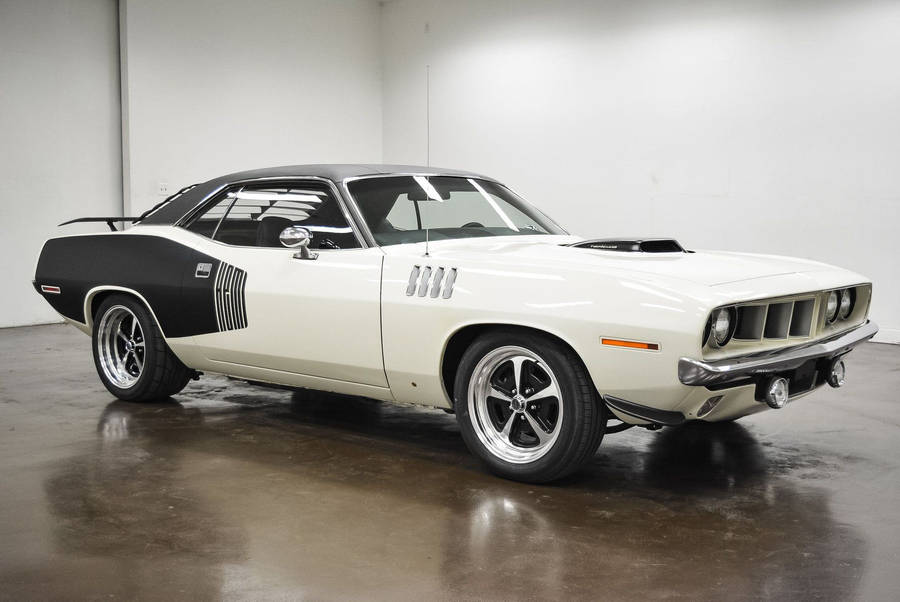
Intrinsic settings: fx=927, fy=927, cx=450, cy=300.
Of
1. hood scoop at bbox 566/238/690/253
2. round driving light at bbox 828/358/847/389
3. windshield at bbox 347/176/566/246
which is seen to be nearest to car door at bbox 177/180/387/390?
windshield at bbox 347/176/566/246

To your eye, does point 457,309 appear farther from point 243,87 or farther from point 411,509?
point 243,87

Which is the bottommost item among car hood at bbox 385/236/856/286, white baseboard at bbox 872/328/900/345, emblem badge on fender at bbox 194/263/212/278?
white baseboard at bbox 872/328/900/345

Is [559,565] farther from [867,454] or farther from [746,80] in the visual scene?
[746,80]

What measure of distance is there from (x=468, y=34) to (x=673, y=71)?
3009mm

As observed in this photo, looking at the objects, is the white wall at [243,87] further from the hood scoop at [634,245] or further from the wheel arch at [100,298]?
the hood scoop at [634,245]

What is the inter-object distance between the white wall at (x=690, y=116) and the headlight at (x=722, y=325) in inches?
226

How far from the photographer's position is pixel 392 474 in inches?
159

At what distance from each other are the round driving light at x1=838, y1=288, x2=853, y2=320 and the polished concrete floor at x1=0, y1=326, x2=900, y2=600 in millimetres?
685

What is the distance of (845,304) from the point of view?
4.28 m

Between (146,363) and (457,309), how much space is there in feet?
7.57

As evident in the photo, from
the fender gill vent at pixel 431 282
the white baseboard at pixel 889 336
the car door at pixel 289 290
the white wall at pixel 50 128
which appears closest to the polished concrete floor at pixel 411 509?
the car door at pixel 289 290

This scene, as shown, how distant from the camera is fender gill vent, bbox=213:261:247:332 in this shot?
15.5ft

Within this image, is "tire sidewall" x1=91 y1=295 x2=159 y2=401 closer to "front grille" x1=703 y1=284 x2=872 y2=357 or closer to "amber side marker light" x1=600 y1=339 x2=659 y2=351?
"amber side marker light" x1=600 y1=339 x2=659 y2=351

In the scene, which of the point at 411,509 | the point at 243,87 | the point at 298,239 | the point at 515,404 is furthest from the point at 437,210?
the point at 243,87
